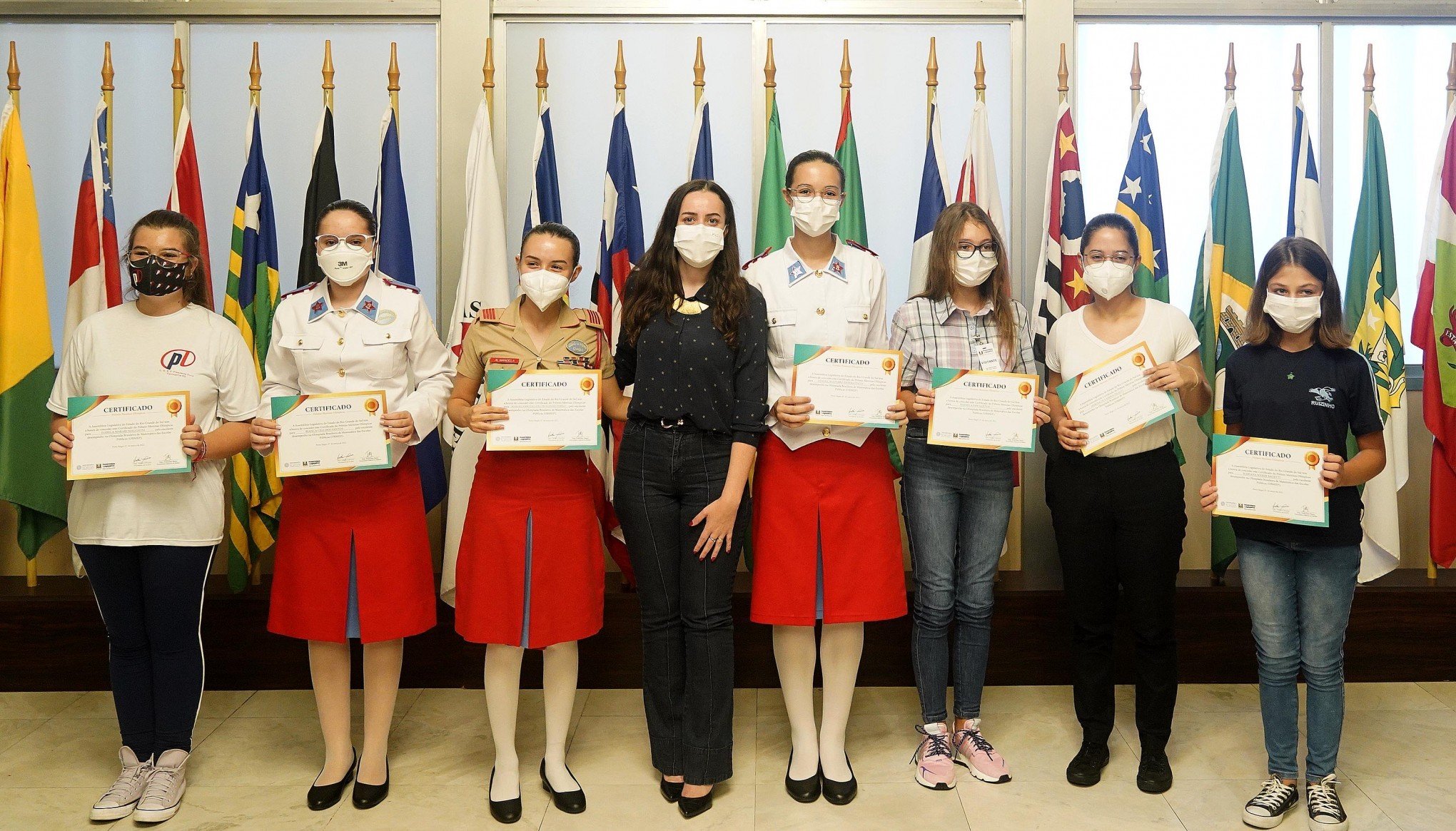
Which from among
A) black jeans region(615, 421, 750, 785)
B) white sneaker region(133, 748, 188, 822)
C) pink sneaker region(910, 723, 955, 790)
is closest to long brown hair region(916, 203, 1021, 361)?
black jeans region(615, 421, 750, 785)

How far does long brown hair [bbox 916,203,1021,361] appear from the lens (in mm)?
2793

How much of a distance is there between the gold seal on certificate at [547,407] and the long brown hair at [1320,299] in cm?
173

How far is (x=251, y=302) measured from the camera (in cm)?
372

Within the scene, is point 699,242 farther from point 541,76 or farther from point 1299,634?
point 1299,634

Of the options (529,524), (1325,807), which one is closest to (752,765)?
(529,524)

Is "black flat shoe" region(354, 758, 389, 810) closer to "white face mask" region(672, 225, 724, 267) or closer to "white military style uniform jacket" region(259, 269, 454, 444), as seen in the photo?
"white military style uniform jacket" region(259, 269, 454, 444)

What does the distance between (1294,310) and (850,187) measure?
1695mm

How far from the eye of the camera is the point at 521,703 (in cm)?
355

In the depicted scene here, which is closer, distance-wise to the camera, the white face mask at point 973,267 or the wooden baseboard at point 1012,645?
the white face mask at point 973,267

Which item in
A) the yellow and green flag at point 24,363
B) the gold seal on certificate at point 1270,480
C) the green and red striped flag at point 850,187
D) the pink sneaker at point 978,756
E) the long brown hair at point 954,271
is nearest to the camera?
the gold seal on certificate at point 1270,480

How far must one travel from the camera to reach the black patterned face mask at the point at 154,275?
106 inches

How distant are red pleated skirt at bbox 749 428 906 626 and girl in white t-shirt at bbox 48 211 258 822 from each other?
148 cm

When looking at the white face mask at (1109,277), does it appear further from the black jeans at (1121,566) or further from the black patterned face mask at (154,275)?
the black patterned face mask at (154,275)

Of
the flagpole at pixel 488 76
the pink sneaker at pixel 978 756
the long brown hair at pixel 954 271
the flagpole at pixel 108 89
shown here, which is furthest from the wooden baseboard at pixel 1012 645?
the flagpole at pixel 488 76
